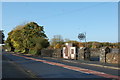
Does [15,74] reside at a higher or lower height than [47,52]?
lower

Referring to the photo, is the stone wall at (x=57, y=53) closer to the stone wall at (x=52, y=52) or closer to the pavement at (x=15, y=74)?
the stone wall at (x=52, y=52)

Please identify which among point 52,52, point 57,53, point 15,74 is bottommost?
point 15,74

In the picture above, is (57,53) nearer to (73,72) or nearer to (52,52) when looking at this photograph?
(52,52)

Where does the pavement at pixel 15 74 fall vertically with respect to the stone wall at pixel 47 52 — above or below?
below

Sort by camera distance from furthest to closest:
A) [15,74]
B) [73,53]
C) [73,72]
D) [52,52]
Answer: [52,52]
[73,53]
[73,72]
[15,74]

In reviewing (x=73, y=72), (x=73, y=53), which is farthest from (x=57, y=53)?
(x=73, y=72)

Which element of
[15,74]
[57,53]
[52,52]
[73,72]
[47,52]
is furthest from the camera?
[47,52]

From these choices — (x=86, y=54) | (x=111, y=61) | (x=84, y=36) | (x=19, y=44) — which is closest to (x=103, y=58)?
(x=111, y=61)

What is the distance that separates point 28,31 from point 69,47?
3278 cm

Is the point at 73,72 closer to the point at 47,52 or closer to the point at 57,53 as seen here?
the point at 57,53

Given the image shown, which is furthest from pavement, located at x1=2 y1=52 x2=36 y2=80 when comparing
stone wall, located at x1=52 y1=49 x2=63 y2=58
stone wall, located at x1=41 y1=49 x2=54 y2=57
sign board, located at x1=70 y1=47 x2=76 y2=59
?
stone wall, located at x1=41 y1=49 x2=54 y2=57

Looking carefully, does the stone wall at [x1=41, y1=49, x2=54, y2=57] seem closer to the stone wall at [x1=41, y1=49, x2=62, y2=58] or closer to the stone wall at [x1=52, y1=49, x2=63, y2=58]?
the stone wall at [x1=41, y1=49, x2=62, y2=58]

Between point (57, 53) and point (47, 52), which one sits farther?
point (47, 52)

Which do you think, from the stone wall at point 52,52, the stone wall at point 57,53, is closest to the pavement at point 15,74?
the stone wall at point 57,53
